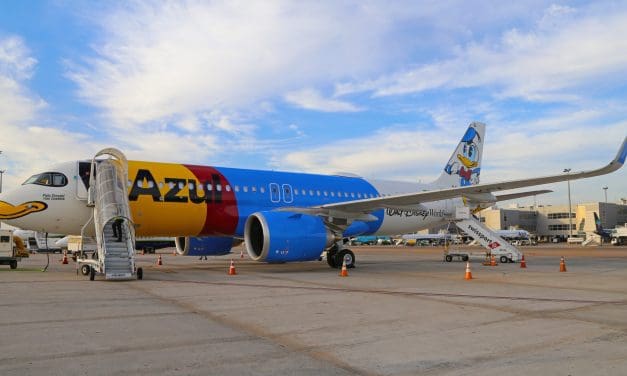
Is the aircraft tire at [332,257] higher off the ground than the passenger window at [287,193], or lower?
lower

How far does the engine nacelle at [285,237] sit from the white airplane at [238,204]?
1.2 inches

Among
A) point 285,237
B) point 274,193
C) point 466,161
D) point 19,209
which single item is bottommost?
point 285,237

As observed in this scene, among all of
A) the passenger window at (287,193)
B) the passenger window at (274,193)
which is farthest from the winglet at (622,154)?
the passenger window at (274,193)

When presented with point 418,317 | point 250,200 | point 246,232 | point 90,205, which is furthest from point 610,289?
point 90,205

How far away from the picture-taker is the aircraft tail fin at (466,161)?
84.8ft

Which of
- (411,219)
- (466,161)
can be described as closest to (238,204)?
(411,219)

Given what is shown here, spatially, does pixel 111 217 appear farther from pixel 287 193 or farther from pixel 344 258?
pixel 344 258

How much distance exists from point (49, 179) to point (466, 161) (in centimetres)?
1918

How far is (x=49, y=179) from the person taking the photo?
15.4 m

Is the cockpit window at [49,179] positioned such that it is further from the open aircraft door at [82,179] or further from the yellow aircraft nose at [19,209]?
the yellow aircraft nose at [19,209]

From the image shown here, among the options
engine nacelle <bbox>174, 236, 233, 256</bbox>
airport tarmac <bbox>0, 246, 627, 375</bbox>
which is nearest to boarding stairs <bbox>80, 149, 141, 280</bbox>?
airport tarmac <bbox>0, 246, 627, 375</bbox>

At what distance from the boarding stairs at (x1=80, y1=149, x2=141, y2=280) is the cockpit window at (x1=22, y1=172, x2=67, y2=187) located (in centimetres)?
84

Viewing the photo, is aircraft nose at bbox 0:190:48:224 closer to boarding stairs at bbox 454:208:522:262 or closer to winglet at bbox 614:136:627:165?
boarding stairs at bbox 454:208:522:262

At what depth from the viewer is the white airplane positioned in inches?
606
